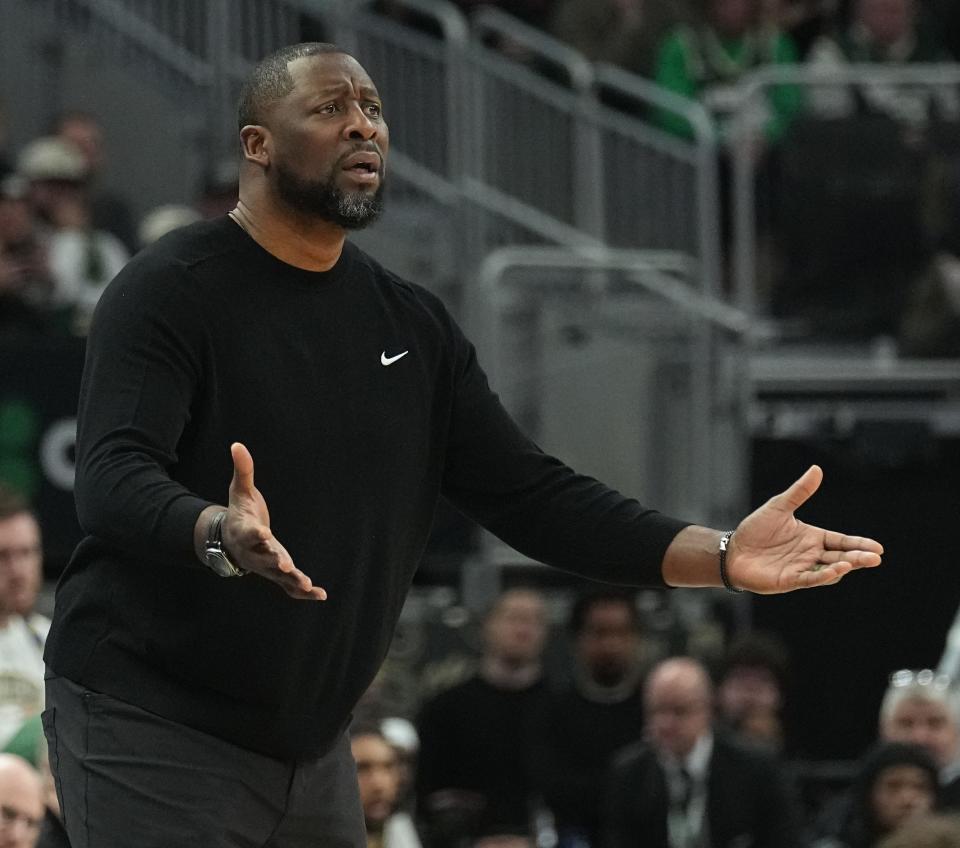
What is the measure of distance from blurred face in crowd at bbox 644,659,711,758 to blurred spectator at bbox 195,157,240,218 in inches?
113

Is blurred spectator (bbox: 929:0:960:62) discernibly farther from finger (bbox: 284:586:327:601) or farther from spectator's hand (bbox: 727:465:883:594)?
finger (bbox: 284:586:327:601)

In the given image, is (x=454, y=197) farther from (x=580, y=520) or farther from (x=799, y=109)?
(x=580, y=520)

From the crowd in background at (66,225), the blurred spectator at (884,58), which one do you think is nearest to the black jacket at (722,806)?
the crowd in background at (66,225)

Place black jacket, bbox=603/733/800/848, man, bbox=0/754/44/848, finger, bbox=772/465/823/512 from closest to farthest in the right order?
finger, bbox=772/465/823/512
man, bbox=0/754/44/848
black jacket, bbox=603/733/800/848

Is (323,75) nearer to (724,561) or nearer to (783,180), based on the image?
(724,561)

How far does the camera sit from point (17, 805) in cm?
596

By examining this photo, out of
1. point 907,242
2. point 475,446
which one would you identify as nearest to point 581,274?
point 907,242

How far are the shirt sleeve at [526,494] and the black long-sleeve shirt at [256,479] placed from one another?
5 cm

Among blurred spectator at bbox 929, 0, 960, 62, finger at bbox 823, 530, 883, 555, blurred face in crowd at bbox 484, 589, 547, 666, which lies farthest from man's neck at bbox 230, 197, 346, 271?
blurred spectator at bbox 929, 0, 960, 62

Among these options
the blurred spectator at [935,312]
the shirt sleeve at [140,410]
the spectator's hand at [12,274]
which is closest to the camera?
the shirt sleeve at [140,410]

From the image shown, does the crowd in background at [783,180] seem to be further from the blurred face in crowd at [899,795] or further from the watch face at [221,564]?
the watch face at [221,564]

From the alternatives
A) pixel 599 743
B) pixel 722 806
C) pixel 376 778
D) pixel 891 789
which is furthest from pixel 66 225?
pixel 891 789

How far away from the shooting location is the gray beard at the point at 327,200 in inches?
157

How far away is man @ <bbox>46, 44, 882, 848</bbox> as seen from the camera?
3.86 metres
